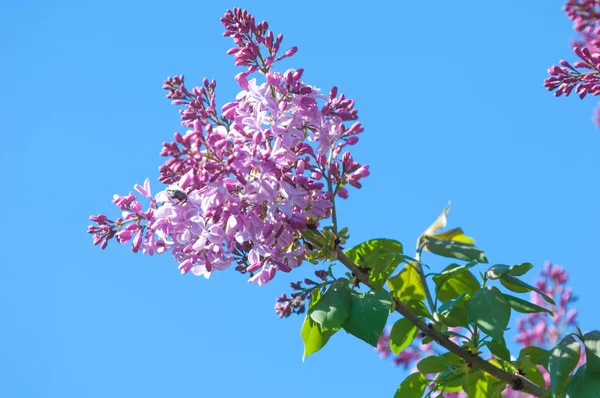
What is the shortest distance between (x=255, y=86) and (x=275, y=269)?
56 cm

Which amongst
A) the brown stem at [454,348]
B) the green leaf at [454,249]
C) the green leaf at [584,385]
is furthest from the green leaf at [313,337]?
the green leaf at [584,385]

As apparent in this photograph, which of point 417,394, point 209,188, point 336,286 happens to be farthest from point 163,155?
point 417,394

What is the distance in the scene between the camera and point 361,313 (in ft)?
6.70

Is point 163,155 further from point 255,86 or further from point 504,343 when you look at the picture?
point 504,343

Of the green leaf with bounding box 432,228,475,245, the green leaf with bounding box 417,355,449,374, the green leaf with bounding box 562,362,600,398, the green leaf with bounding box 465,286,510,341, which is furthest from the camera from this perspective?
the green leaf with bounding box 432,228,475,245

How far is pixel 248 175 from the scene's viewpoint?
6.98 feet

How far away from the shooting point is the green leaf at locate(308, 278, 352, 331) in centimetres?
204

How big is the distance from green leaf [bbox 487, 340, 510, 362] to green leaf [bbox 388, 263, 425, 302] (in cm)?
28

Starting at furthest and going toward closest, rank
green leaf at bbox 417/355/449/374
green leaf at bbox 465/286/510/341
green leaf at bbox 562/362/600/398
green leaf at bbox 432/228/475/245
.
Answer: green leaf at bbox 432/228/475/245 < green leaf at bbox 417/355/449/374 < green leaf at bbox 465/286/510/341 < green leaf at bbox 562/362/600/398

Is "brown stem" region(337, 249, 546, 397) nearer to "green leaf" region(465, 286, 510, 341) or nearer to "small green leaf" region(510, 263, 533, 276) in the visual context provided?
"green leaf" region(465, 286, 510, 341)

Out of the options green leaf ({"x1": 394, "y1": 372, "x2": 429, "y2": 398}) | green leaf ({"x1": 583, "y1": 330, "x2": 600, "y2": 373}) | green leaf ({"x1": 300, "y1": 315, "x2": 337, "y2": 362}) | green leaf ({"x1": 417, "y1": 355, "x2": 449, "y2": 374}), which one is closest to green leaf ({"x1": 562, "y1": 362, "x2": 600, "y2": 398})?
green leaf ({"x1": 583, "y1": 330, "x2": 600, "y2": 373})

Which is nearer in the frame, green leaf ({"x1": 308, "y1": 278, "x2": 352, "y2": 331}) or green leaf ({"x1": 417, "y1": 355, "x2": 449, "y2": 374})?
green leaf ({"x1": 308, "y1": 278, "x2": 352, "y2": 331})

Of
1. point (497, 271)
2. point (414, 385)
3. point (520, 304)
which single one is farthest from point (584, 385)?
point (414, 385)

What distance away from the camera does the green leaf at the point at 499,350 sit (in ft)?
7.37
